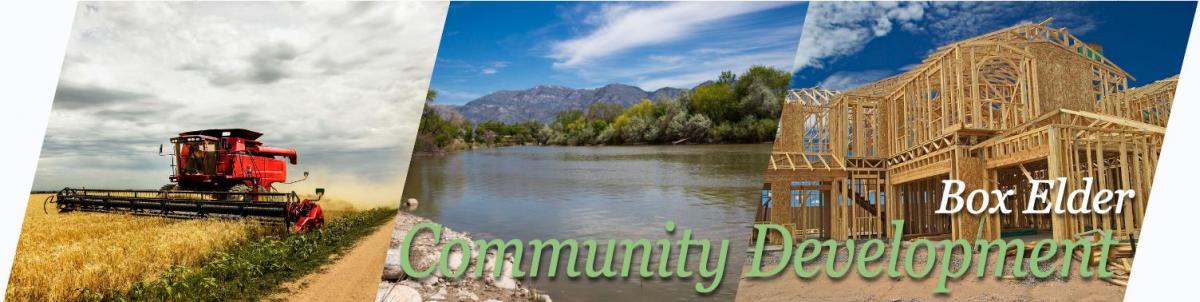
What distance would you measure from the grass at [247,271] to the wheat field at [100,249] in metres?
0.28

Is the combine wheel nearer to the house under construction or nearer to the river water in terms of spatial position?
the river water

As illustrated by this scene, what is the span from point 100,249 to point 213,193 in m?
2.57

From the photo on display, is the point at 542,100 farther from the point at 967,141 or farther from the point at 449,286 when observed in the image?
the point at 967,141

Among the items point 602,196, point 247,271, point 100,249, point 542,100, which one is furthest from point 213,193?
point 602,196

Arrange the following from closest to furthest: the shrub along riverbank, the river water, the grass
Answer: the grass → the river water → the shrub along riverbank

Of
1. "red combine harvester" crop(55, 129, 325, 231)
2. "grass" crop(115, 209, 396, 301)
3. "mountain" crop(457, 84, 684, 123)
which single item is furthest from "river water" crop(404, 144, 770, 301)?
"red combine harvester" crop(55, 129, 325, 231)

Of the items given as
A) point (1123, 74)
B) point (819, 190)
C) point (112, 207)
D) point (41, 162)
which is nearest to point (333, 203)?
point (112, 207)

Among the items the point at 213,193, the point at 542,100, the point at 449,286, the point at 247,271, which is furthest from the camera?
the point at 213,193

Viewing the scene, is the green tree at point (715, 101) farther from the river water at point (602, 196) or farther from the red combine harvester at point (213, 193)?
the red combine harvester at point (213, 193)

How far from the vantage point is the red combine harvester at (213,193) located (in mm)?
10875

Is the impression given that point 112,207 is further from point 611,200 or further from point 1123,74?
point 1123,74

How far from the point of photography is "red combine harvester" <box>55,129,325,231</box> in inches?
428

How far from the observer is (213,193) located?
11352 mm

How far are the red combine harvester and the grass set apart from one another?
0.53 m
